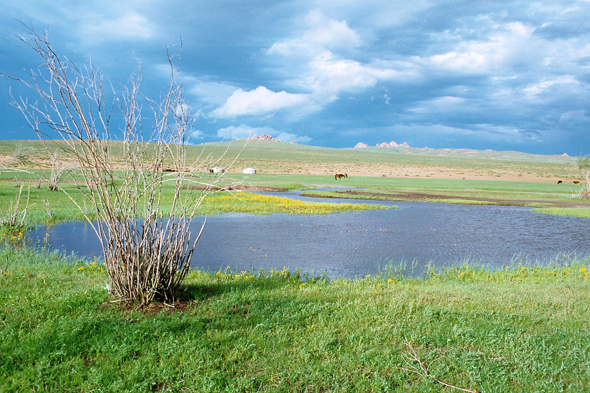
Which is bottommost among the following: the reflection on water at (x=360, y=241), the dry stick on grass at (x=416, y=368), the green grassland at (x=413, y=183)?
the reflection on water at (x=360, y=241)

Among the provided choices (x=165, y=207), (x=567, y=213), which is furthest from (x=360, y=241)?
(x=567, y=213)

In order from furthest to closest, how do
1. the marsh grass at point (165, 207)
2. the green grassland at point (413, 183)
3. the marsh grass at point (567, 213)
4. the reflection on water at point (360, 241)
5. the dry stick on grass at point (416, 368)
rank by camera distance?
the green grassland at point (413, 183), the marsh grass at point (567, 213), the marsh grass at point (165, 207), the reflection on water at point (360, 241), the dry stick on grass at point (416, 368)

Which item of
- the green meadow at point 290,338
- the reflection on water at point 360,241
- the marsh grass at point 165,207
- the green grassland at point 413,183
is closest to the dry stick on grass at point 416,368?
the green meadow at point 290,338

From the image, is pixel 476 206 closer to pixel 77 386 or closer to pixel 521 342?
pixel 521 342

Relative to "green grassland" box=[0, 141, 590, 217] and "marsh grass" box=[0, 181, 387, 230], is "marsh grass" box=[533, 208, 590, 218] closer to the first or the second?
"green grassland" box=[0, 141, 590, 217]

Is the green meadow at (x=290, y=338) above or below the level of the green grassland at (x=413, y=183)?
below

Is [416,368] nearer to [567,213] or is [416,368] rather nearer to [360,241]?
[360,241]

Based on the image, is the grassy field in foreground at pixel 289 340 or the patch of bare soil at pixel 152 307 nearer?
the grassy field in foreground at pixel 289 340

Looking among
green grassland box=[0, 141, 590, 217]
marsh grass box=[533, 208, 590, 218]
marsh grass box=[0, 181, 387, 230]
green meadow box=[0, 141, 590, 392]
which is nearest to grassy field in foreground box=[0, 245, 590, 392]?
green meadow box=[0, 141, 590, 392]

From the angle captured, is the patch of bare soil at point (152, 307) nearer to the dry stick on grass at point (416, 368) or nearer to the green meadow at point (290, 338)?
the green meadow at point (290, 338)

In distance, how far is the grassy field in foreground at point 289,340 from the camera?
4348 mm

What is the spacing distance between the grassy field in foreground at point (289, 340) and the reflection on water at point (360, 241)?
11.8ft

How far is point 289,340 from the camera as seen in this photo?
5.30 meters

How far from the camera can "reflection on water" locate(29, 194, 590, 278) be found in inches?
456
